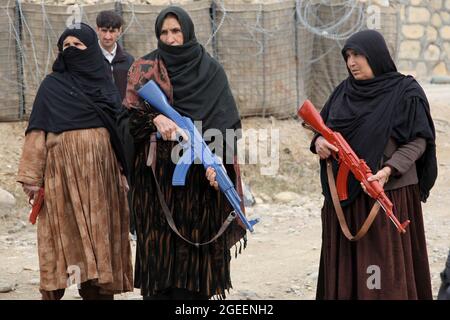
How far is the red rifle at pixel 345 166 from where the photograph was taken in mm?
4887

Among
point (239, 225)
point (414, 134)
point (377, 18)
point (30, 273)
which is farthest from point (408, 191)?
point (377, 18)

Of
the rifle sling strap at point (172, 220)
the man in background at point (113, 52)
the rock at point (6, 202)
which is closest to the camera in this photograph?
the rifle sling strap at point (172, 220)

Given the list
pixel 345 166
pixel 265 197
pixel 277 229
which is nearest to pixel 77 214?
pixel 345 166

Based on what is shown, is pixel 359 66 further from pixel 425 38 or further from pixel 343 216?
pixel 425 38

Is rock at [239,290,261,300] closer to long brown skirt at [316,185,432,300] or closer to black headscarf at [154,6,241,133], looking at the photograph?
long brown skirt at [316,185,432,300]

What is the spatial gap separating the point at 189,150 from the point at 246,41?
515 cm

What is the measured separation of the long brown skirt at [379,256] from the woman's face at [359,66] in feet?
1.91

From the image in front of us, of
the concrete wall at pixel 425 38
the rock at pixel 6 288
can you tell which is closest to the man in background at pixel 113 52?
the rock at pixel 6 288

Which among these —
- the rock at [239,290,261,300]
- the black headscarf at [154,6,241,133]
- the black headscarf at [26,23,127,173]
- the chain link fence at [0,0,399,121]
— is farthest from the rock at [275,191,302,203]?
the black headscarf at [154,6,241,133]

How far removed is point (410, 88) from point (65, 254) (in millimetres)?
2006

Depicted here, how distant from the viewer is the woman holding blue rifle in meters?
5.20

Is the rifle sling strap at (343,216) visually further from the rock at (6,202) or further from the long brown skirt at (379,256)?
the rock at (6,202)

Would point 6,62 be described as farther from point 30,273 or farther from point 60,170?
point 60,170

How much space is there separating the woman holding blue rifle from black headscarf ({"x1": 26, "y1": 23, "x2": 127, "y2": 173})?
11.5 inches
